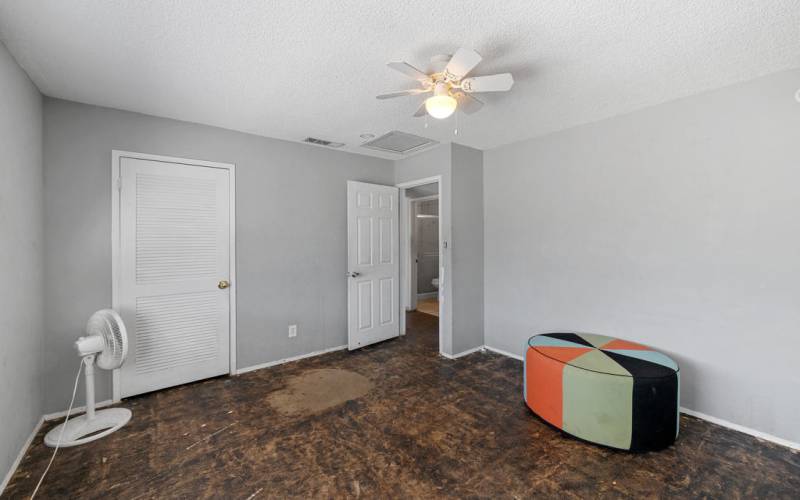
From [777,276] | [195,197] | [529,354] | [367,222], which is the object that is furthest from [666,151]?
[195,197]

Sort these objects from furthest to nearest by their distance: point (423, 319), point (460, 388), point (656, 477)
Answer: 1. point (423, 319)
2. point (460, 388)
3. point (656, 477)

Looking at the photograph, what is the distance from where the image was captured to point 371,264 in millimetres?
4234

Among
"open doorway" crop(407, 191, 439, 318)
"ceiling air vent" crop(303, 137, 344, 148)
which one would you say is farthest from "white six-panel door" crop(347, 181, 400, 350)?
"open doorway" crop(407, 191, 439, 318)

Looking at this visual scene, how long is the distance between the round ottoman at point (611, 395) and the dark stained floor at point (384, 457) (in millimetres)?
102

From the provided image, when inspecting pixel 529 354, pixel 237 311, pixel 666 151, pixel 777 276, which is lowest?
pixel 529 354

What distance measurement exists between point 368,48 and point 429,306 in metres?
5.27

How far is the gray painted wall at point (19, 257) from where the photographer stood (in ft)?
6.15

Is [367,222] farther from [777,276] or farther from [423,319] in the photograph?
[777,276]

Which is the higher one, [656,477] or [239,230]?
[239,230]

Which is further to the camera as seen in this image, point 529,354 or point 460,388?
point 460,388

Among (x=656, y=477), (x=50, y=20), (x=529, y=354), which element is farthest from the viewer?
(x=529, y=354)

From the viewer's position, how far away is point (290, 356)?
3.71m

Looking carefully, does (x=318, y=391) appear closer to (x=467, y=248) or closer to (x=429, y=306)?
(x=467, y=248)

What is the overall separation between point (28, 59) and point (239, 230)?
1729 mm
